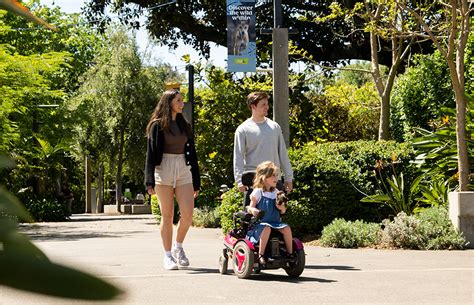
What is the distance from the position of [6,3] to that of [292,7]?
80.2 feet

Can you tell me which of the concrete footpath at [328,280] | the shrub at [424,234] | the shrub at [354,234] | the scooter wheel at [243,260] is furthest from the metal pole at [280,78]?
the scooter wheel at [243,260]

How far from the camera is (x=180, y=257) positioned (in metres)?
8.99

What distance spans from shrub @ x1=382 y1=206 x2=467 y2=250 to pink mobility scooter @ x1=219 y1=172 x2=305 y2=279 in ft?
10.7

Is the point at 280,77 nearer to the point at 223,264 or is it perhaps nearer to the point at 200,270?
the point at 200,270

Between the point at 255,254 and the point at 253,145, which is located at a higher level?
the point at 253,145

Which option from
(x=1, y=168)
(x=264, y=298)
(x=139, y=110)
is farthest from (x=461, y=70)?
(x=139, y=110)

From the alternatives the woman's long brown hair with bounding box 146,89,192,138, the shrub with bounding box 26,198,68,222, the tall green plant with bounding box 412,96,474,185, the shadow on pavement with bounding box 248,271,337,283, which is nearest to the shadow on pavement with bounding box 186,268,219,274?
the shadow on pavement with bounding box 248,271,337,283

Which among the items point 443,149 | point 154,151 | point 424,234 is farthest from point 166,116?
point 443,149

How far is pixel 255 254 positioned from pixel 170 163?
1.37m

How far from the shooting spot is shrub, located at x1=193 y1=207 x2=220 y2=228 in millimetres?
19077

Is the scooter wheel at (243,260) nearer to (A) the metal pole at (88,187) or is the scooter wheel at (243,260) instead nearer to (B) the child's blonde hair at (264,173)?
(B) the child's blonde hair at (264,173)

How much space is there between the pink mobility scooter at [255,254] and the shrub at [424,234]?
3250mm

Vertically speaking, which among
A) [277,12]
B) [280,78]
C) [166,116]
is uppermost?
[277,12]

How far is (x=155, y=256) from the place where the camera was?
10742mm
